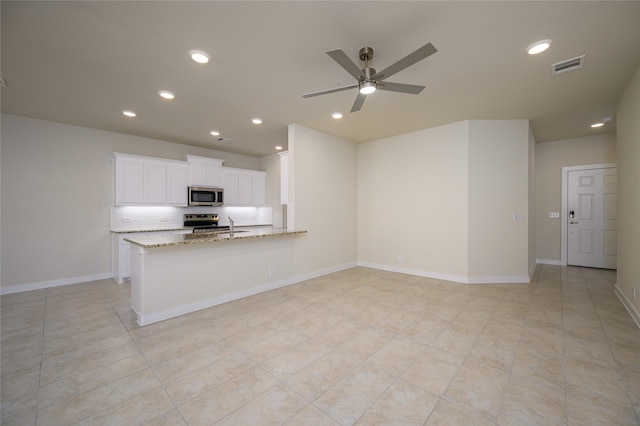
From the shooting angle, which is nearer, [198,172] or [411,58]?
[411,58]

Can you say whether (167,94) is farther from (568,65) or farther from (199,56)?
(568,65)

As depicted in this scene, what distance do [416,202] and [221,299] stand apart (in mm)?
3828

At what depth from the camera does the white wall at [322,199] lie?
4656 mm

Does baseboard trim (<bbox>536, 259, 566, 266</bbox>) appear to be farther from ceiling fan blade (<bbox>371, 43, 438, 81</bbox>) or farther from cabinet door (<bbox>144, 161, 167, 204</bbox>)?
cabinet door (<bbox>144, 161, 167, 204</bbox>)

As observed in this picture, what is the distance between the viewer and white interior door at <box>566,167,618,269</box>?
5340 millimetres

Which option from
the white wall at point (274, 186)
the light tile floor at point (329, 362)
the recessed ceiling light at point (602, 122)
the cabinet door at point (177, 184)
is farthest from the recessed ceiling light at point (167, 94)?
the recessed ceiling light at point (602, 122)

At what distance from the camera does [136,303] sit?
315 centimetres

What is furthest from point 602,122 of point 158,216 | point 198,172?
point 158,216

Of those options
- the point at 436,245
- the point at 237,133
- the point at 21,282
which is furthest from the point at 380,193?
the point at 21,282

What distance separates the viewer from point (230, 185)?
6605 millimetres

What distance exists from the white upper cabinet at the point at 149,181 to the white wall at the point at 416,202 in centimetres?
395

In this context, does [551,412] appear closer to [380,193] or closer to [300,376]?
[300,376]

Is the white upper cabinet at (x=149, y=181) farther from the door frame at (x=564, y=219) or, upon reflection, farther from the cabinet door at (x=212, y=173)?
the door frame at (x=564, y=219)

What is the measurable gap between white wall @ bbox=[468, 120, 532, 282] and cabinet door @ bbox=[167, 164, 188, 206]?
567 centimetres
